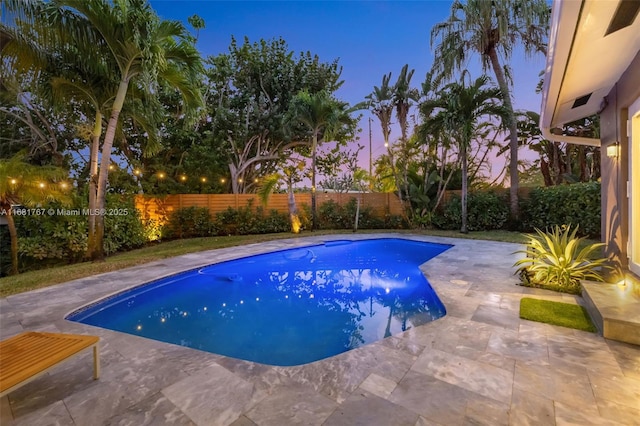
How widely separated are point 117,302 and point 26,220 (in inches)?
199

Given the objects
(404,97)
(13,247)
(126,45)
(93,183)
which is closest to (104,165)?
(93,183)

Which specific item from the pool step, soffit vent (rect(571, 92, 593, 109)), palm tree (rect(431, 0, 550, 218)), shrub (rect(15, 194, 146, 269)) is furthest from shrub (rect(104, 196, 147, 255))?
palm tree (rect(431, 0, 550, 218))

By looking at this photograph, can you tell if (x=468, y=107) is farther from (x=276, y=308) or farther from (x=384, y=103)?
(x=276, y=308)

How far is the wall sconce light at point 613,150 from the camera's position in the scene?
13.6 feet

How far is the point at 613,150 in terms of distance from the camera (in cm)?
423

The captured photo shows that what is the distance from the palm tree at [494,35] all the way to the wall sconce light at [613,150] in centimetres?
665

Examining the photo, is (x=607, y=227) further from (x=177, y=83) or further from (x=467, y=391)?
(x=177, y=83)

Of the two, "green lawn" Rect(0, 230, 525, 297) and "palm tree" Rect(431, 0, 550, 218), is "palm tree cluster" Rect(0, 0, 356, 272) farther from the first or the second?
"palm tree" Rect(431, 0, 550, 218)

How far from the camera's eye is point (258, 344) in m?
3.63

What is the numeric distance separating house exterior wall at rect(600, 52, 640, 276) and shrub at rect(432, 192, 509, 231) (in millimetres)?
7108

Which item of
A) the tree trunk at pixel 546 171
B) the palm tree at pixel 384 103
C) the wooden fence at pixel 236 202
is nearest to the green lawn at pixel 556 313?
the palm tree at pixel 384 103

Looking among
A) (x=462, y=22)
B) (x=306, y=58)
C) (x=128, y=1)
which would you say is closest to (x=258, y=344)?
(x=128, y=1)

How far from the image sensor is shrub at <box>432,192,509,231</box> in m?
11.6

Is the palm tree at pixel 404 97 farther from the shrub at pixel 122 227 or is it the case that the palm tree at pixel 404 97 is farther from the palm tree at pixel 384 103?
the shrub at pixel 122 227
